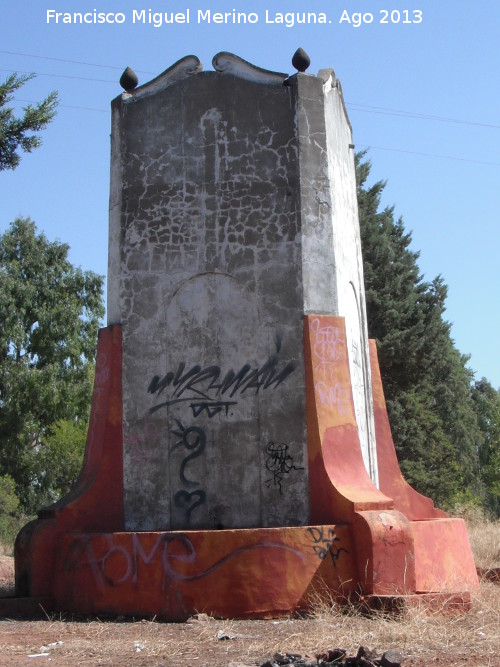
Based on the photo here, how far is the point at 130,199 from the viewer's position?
519 inches

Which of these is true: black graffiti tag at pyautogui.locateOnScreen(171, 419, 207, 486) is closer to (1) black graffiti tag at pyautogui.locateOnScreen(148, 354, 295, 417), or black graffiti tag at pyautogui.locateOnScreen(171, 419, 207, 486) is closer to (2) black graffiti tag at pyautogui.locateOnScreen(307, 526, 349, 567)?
(1) black graffiti tag at pyautogui.locateOnScreen(148, 354, 295, 417)

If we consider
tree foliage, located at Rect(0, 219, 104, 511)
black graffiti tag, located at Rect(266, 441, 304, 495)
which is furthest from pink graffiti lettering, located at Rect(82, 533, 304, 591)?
tree foliage, located at Rect(0, 219, 104, 511)

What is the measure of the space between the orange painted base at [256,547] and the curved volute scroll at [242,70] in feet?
12.2

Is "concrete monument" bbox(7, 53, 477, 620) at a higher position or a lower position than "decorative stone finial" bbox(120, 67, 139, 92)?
lower

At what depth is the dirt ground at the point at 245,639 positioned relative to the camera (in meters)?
7.93

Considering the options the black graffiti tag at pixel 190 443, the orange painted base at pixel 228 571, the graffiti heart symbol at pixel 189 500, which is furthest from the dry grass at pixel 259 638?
the black graffiti tag at pixel 190 443

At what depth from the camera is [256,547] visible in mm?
10484

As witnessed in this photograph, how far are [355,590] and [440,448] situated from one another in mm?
23166

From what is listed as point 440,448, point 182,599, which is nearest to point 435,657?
point 182,599

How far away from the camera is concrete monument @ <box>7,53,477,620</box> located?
1107cm

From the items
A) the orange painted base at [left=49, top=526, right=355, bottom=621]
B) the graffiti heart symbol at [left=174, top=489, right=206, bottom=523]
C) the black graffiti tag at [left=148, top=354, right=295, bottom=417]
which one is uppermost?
the black graffiti tag at [left=148, top=354, right=295, bottom=417]

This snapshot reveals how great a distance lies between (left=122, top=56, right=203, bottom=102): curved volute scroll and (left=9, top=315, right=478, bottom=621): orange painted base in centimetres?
365

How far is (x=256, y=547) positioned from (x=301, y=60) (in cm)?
708

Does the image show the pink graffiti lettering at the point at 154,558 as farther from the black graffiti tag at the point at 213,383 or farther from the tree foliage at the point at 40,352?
the tree foliage at the point at 40,352
